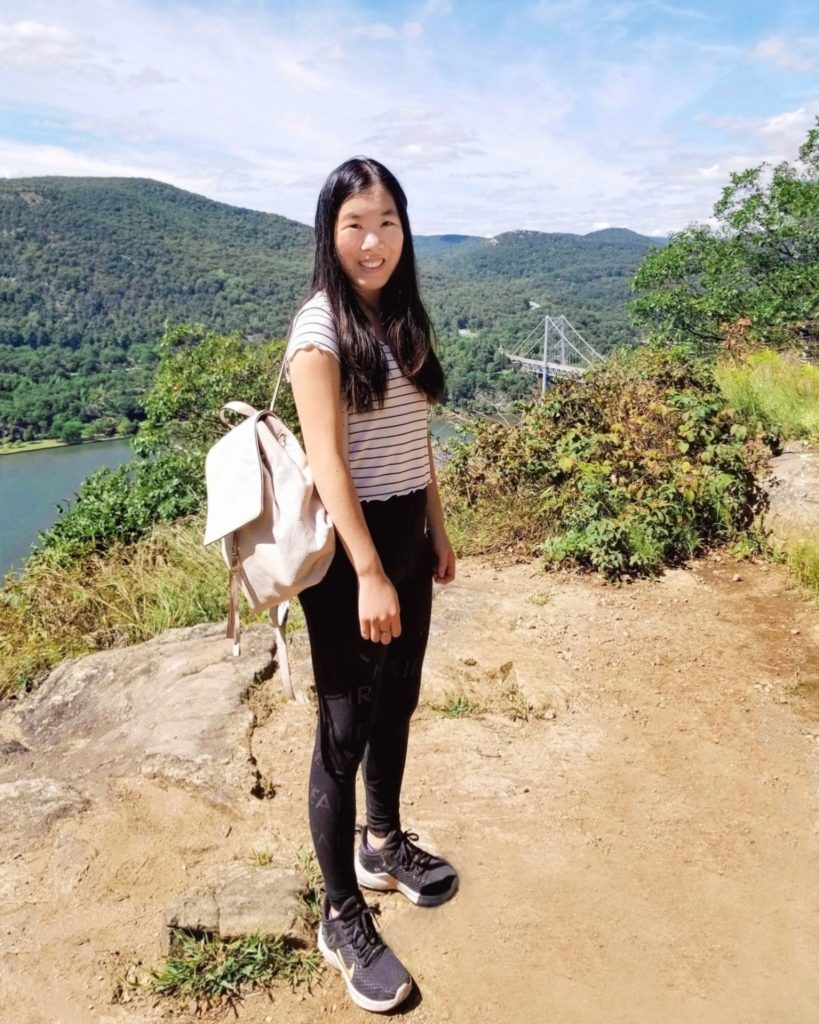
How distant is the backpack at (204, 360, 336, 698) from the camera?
1.19m

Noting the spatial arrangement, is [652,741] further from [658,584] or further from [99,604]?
[99,604]

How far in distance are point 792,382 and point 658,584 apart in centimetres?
207

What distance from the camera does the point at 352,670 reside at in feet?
4.34

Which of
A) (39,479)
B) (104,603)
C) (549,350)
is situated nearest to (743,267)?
(549,350)

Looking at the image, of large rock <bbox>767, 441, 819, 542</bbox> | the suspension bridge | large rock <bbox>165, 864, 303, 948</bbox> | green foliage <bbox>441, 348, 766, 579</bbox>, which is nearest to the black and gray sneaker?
large rock <bbox>165, 864, 303, 948</bbox>

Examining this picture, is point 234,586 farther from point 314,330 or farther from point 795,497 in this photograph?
point 795,497

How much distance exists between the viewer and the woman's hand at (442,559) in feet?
5.31

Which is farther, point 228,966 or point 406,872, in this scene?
point 406,872

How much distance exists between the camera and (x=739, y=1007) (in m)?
1.42

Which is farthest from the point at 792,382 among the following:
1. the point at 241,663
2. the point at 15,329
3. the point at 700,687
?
the point at 15,329

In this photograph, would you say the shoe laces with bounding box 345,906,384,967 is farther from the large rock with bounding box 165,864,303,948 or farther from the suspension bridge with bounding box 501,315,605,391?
the suspension bridge with bounding box 501,315,605,391

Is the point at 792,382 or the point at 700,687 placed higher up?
the point at 792,382

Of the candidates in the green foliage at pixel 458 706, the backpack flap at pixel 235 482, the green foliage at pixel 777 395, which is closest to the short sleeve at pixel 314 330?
the backpack flap at pixel 235 482

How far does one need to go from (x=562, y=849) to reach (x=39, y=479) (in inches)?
847
